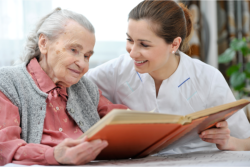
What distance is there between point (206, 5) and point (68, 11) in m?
2.18

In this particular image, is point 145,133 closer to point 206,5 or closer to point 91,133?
point 91,133

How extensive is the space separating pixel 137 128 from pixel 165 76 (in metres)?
0.84

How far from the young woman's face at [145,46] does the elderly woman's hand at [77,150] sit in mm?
668

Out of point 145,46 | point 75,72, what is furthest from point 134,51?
point 75,72

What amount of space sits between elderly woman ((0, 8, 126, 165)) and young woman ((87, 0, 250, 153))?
0.26 meters

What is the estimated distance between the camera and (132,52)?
1.32 meters

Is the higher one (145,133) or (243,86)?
(145,133)

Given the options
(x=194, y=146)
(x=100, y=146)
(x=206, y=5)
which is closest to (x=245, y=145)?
(x=194, y=146)

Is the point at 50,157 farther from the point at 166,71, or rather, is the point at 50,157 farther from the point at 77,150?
the point at 166,71

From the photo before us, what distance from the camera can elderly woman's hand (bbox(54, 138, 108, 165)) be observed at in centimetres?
73

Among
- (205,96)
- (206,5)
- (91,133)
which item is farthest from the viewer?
(206,5)

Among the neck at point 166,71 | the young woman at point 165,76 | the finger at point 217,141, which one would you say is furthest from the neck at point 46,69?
the finger at point 217,141

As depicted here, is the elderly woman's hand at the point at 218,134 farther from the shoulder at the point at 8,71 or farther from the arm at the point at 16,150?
the shoulder at the point at 8,71

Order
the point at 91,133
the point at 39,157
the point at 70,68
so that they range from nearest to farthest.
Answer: the point at 91,133
the point at 39,157
the point at 70,68
